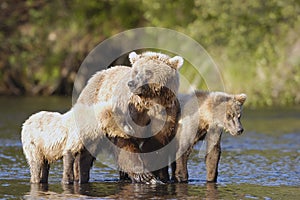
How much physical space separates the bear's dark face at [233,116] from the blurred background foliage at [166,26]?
1308cm

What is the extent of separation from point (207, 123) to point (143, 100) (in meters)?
0.99

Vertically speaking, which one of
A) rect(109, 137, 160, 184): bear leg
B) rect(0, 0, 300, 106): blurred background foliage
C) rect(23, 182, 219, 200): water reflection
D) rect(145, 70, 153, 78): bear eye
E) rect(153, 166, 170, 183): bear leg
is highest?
rect(0, 0, 300, 106): blurred background foliage

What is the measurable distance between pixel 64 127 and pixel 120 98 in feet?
2.57

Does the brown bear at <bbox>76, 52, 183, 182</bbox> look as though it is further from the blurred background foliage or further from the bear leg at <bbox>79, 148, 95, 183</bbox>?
the blurred background foliage

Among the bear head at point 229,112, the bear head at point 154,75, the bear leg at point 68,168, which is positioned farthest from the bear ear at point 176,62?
the bear leg at point 68,168

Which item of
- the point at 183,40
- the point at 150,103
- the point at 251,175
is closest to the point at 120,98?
the point at 150,103

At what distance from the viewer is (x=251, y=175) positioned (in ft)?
37.9

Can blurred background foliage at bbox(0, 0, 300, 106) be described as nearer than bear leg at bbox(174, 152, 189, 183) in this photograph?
No

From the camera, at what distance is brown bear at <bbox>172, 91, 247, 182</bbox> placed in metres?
10.5

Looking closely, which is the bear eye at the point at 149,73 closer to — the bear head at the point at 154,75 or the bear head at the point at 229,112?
the bear head at the point at 154,75

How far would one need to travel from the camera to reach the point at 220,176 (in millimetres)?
11391

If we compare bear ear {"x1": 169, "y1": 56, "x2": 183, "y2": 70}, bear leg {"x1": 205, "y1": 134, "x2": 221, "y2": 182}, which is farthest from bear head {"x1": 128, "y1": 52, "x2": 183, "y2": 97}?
bear leg {"x1": 205, "y1": 134, "x2": 221, "y2": 182}

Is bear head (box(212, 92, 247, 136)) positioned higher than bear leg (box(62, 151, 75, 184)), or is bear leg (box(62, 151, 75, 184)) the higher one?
bear head (box(212, 92, 247, 136))

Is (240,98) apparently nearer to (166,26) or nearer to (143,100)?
(143,100)
